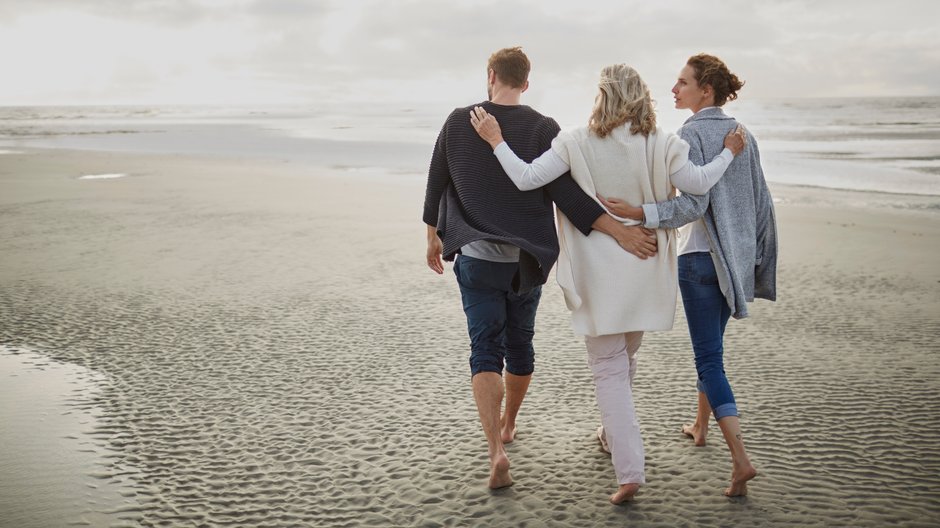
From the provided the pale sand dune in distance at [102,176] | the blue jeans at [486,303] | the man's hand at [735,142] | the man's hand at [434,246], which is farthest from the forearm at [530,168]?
the pale sand dune in distance at [102,176]

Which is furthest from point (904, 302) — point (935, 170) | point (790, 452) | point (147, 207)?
point (935, 170)

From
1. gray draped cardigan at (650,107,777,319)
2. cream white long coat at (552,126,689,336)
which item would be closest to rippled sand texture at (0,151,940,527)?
cream white long coat at (552,126,689,336)

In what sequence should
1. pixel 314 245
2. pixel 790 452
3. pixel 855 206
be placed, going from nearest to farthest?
pixel 790 452
pixel 314 245
pixel 855 206

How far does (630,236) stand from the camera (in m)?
3.14

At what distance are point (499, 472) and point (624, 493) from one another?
0.53 meters

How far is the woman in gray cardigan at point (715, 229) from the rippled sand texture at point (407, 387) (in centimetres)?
45

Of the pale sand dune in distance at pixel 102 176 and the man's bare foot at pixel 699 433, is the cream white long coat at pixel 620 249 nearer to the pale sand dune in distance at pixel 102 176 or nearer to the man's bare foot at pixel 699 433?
the man's bare foot at pixel 699 433

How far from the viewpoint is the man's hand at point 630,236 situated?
3129 millimetres

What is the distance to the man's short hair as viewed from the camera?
3.26 meters

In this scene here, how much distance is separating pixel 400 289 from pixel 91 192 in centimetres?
843

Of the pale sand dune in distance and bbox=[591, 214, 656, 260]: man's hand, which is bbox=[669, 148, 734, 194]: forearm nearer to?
bbox=[591, 214, 656, 260]: man's hand

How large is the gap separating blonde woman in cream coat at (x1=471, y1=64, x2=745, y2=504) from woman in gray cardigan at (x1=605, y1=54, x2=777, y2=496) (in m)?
0.08

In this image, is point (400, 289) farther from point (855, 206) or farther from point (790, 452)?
point (855, 206)

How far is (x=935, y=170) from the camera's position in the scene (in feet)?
62.2
